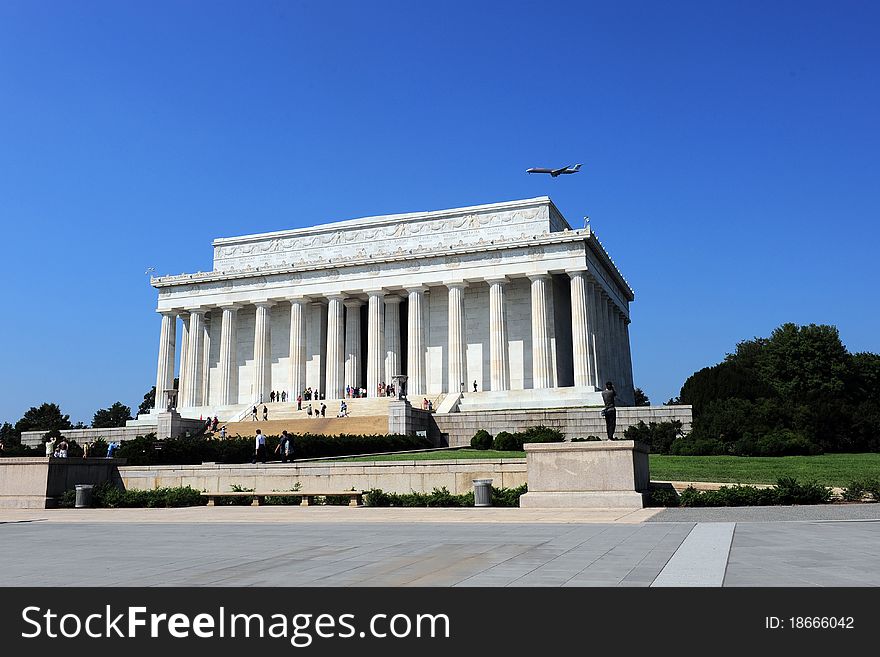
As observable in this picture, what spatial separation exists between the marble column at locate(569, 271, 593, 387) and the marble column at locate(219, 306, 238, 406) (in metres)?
32.0

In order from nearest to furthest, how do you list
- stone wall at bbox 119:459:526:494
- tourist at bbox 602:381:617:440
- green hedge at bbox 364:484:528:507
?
tourist at bbox 602:381:617:440 < green hedge at bbox 364:484:528:507 < stone wall at bbox 119:459:526:494

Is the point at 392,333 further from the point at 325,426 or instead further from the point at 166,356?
the point at 166,356

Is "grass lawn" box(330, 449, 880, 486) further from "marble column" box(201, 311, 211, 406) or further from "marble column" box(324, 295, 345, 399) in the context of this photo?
"marble column" box(201, 311, 211, 406)

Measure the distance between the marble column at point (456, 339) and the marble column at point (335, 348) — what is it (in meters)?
10.1

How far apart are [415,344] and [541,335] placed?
1138 centimetres

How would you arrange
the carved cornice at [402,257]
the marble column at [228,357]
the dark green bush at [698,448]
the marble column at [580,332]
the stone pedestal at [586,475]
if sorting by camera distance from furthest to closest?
1. the marble column at [228,357]
2. the carved cornice at [402,257]
3. the marble column at [580,332]
4. the dark green bush at [698,448]
5. the stone pedestal at [586,475]

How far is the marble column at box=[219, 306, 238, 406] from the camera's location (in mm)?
70688

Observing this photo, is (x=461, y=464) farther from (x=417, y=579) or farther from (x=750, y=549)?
(x=417, y=579)

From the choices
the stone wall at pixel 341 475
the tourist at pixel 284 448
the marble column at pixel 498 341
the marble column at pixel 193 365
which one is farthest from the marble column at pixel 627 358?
the stone wall at pixel 341 475

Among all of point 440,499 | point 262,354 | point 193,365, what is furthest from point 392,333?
point 440,499

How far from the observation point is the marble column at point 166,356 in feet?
238

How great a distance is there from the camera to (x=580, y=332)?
61031mm

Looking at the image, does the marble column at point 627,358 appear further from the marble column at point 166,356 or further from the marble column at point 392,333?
the marble column at point 166,356

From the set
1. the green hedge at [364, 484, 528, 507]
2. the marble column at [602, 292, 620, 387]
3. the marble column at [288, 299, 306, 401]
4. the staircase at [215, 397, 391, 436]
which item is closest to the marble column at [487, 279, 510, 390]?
the staircase at [215, 397, 391, 436]
